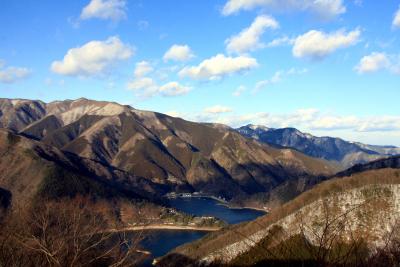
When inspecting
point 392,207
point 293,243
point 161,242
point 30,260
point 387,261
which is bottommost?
point 161,242

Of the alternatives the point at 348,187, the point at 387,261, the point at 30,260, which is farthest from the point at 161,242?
the point at 387,261

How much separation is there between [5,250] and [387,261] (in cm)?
1839

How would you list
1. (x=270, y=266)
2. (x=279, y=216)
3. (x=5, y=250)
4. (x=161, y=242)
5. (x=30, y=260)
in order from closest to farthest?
(x=5, y=250), (x=30, y=260), (x=270, y=266), (x=279, y=216), (x=161, y=242)

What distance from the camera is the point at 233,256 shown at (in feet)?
392

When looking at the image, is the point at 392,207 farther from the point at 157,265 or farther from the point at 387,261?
the point at 387,261

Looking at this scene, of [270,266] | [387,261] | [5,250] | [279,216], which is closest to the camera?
[387,261]

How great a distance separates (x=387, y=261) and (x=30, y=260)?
1867 centimetres

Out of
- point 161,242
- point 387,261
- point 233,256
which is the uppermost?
point 387,261

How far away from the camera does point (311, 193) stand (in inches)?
5497

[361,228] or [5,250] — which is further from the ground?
[5,250]

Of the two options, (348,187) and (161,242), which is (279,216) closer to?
(348,187)

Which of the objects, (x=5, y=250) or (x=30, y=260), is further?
(x=30, y=260)

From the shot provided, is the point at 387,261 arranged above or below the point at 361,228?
above

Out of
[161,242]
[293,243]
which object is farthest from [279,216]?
[161,242]
